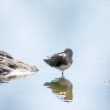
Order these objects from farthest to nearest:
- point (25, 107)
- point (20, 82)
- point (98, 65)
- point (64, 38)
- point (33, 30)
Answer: point (33, 30) → point (64, 38) → point (98, 65) → point (20, 82) → point (25, 107)

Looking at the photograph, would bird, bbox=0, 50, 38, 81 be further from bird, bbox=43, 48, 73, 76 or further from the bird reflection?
the bird reflection

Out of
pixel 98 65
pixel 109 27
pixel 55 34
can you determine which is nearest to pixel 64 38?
pixel 55 34

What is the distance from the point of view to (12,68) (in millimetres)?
18922

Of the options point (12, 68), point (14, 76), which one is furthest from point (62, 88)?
point (12, 68)

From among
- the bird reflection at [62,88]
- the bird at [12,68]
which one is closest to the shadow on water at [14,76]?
the bird at [12,68]

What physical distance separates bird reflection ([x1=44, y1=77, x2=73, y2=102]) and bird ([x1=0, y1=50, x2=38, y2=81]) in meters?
0.87

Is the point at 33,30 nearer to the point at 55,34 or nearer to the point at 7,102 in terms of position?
the point at 55,34

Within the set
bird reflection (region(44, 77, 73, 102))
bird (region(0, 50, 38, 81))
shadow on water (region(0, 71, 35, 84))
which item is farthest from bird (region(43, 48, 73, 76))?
shadow on water (region(0, 71, 35, 84))

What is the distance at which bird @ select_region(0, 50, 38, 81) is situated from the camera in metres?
18.5

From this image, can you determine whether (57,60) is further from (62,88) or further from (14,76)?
(62,88)

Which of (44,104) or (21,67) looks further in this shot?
(21,67)

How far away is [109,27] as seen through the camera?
92.5 ft

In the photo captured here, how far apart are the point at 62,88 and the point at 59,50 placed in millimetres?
4734

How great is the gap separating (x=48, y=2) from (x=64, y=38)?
35.7ft
